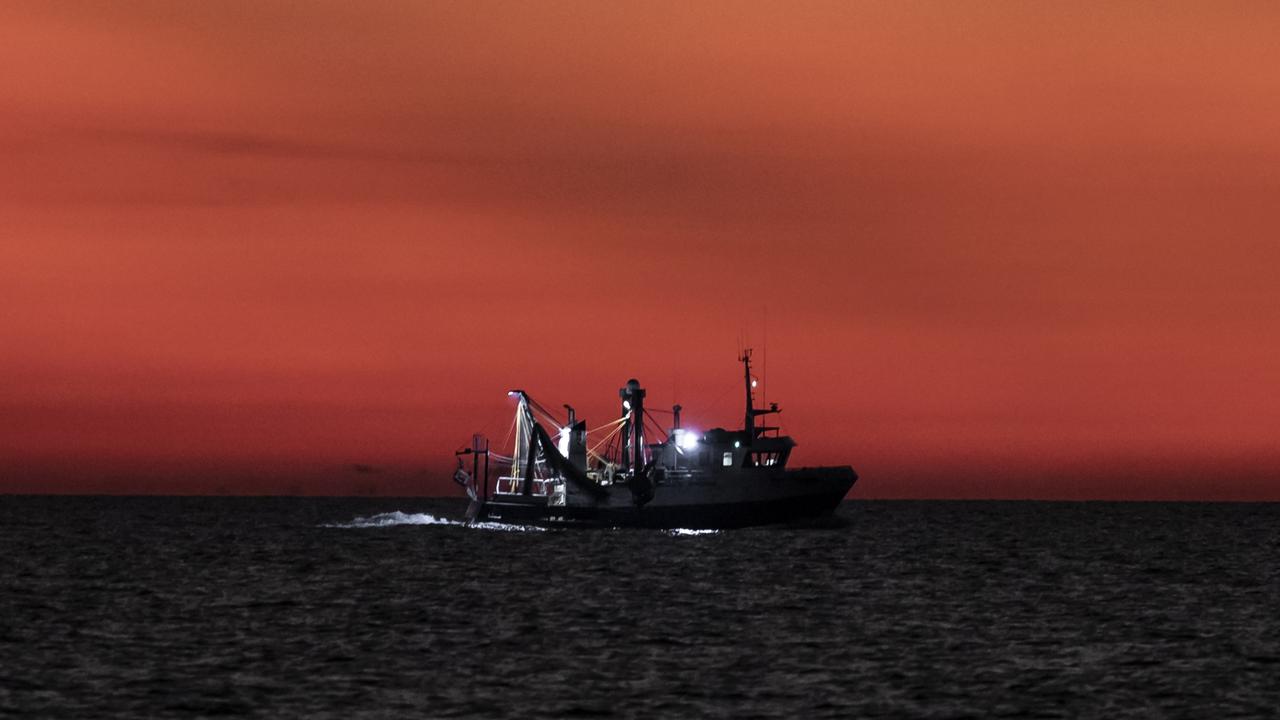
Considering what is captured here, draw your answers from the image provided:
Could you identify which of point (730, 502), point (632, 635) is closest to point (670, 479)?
point (730, 502)

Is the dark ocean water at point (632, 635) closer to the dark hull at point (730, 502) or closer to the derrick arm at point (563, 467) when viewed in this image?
the dark hull at point (730, 502)

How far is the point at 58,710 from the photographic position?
40812 mm

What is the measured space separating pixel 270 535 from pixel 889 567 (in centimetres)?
7882

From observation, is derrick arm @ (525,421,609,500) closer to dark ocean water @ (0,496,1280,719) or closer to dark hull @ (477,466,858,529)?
dark hull @ (477,466,858,529)

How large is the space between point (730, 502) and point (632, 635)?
60032 mm

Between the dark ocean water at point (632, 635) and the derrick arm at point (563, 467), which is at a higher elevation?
the derrick arm at point (563, 467)

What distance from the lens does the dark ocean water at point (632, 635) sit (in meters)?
43.1

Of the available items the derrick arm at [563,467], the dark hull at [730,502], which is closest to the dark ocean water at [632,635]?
the dark hull at [730,502]

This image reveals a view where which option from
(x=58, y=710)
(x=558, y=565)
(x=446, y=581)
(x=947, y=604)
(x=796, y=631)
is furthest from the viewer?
(x=558, y=565)

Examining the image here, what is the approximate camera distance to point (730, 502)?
387ft

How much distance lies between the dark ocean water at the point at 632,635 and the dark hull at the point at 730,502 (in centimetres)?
471

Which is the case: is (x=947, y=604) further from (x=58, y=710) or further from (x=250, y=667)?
(x=58, y=710)

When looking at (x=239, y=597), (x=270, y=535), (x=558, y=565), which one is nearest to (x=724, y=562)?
(x=558, y=565)

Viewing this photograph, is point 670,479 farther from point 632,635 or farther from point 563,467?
point 632,635
